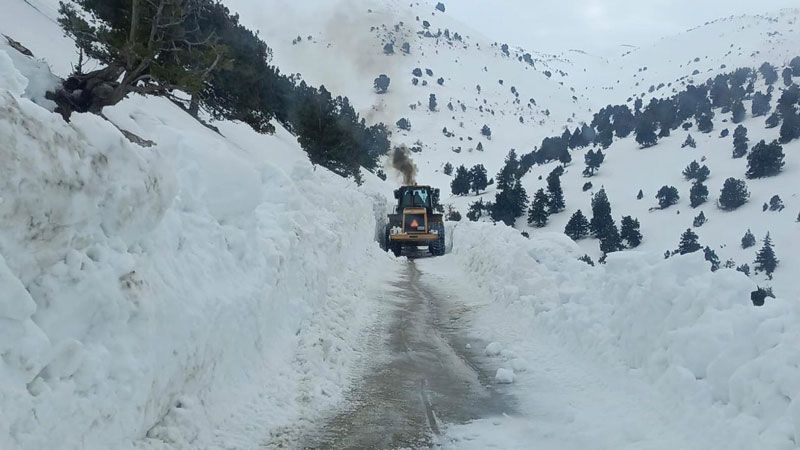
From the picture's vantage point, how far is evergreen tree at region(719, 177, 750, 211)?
6750 cm

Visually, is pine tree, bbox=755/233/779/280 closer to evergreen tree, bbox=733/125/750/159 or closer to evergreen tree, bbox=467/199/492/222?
evergreen tree, bbox=467/199/492/222

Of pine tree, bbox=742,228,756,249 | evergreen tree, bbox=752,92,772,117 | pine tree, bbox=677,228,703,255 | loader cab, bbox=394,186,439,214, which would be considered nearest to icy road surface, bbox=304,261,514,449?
loader cab, bbox=394,186,439,214

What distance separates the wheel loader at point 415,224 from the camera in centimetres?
2856

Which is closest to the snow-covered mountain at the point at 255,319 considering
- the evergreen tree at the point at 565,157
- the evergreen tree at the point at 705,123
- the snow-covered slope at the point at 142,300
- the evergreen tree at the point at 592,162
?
the snow-covered slope at the point at 142,300

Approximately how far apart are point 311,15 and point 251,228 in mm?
177921

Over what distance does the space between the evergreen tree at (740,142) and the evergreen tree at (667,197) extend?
17.8 meters

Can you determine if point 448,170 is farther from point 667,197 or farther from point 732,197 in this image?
point 732,197

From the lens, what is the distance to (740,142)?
278 feet

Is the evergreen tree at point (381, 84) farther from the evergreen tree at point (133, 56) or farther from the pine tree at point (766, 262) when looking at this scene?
the evergreen tree at point (133, 56)

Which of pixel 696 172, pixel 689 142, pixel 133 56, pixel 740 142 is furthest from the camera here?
pixel 689 142

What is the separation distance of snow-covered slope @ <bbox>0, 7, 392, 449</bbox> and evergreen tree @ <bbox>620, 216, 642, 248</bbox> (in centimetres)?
5812

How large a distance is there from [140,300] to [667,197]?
7748cm

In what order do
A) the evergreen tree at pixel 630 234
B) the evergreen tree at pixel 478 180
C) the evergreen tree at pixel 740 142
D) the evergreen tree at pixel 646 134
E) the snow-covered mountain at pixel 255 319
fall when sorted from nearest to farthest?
the snow-covered mountain at pixel 255 319, the evergreen tree at pixel 630 234, the evergreen tree at pixel 740 142, the evergreen tree at pixel 478 180, the evergreen tree at pixel 646 134

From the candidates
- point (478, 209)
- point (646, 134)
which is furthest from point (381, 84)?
point (478, 209)
